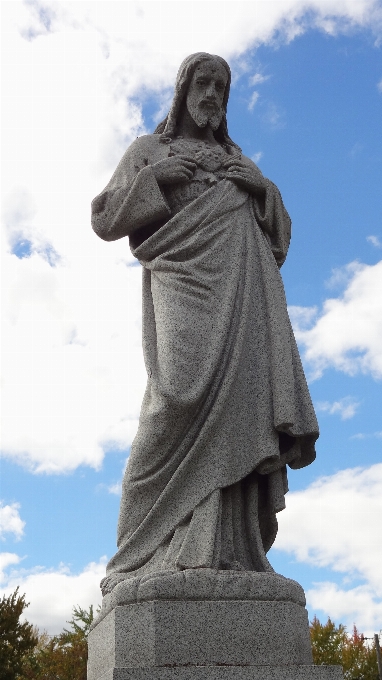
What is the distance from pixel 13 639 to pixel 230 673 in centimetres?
2606

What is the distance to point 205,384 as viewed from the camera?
6055 mm

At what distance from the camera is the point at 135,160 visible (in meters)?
7.16

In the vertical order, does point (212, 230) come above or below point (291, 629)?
above

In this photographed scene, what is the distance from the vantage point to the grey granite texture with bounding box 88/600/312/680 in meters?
5.05

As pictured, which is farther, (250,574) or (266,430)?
(266,430)

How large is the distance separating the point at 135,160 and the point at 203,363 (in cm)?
210

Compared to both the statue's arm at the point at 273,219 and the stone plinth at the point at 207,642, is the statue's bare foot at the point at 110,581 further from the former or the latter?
the statue's arm at the point at 273,219

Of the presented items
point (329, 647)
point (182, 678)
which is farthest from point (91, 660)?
point (329, 647)

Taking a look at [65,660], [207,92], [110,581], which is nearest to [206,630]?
[110,581]

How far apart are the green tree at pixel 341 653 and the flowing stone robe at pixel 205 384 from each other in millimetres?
23185

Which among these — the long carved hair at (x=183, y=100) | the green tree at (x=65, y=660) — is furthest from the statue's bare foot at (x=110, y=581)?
the green tree at (x=65, y=660)

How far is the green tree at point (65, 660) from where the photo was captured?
81.3 ft

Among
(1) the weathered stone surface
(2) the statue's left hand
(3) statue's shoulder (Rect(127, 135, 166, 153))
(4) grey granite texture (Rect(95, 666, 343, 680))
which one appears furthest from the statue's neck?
(4) grey granite texture (Rect(95, 666, 343, 680))

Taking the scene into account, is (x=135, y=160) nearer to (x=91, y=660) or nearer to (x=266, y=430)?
(x=266, y=430)
